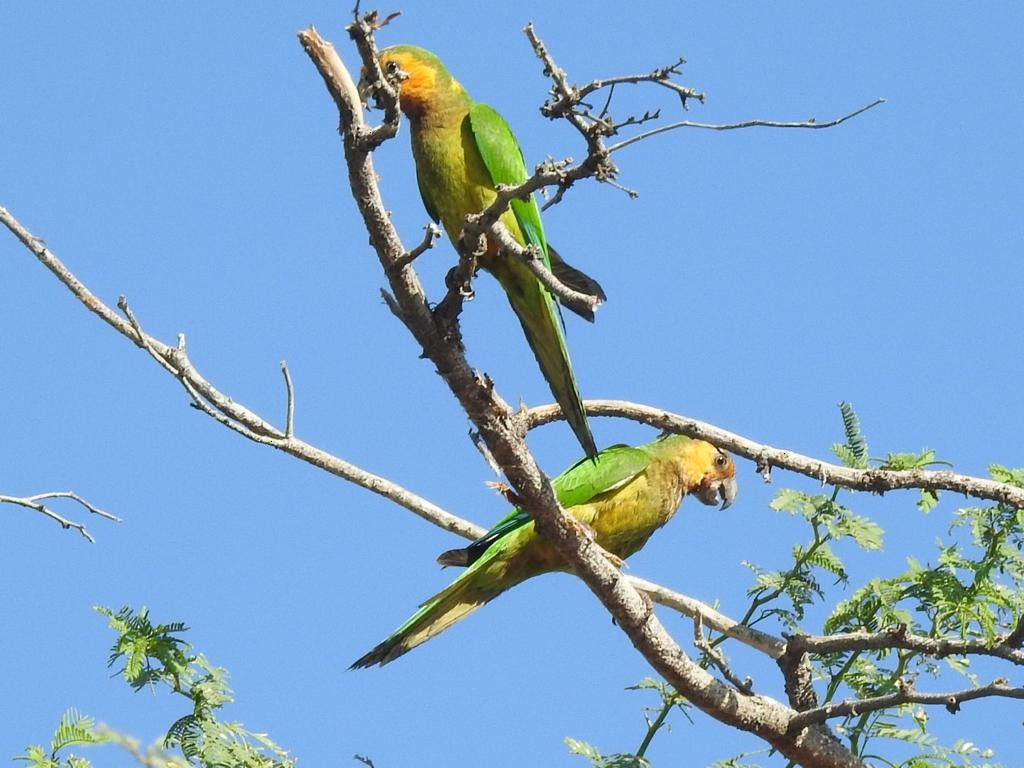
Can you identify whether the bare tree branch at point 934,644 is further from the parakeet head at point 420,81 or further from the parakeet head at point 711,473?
the parakeet head at point 420,81

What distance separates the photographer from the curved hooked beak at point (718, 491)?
688 cm

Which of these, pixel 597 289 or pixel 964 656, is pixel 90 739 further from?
pixel 964 656

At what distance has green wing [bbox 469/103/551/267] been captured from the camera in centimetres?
582

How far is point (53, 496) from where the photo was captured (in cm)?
584

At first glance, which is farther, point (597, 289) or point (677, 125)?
point (597, 289)

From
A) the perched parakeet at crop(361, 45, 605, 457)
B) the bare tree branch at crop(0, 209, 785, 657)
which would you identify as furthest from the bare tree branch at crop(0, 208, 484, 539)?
the perched parakeet at crop(361, 45, 605, 457)

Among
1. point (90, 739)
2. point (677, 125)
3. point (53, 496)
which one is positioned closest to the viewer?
point (677, 125)

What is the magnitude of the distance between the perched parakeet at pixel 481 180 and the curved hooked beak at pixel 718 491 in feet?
5.07

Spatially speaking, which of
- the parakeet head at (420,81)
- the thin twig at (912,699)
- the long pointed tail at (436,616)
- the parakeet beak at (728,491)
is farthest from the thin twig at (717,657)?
the parakeet head at (420,81)

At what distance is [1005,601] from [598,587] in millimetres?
1584

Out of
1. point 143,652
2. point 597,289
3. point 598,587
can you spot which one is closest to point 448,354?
point 597,289

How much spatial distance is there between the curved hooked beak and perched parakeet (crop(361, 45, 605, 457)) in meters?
1.54

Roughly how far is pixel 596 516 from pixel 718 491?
1.02m

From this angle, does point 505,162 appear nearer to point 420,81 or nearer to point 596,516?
point 420,81
